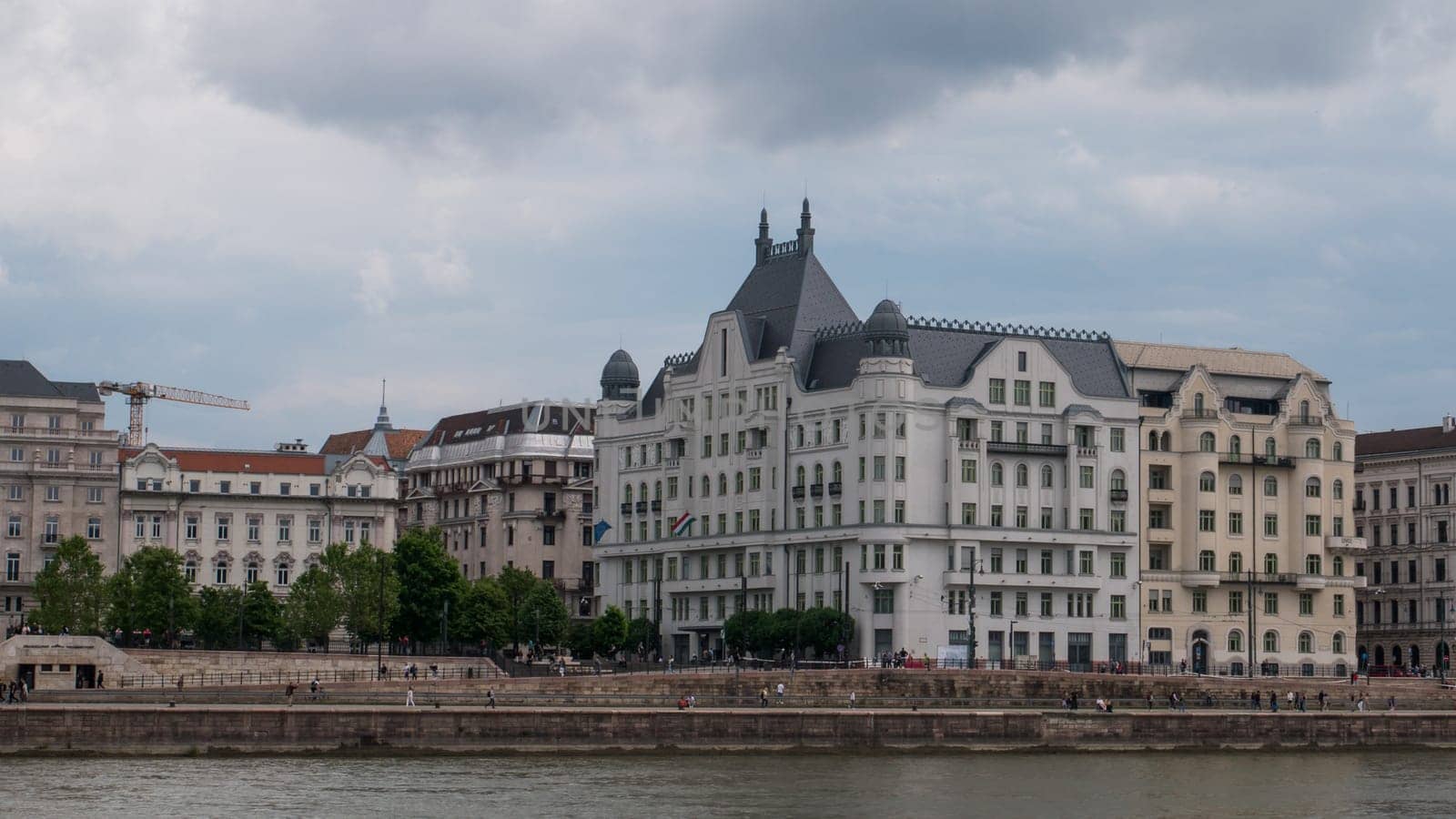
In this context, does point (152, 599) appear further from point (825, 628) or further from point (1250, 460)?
point (1250, 460)

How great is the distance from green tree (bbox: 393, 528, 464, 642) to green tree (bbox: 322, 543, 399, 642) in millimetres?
849

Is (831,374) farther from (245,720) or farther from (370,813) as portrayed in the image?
(370,813)

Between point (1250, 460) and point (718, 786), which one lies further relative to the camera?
point (1250, 460)

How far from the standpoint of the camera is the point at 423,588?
17675cm

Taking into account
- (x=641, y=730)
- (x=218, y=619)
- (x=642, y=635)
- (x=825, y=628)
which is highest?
(x=218, y=619)

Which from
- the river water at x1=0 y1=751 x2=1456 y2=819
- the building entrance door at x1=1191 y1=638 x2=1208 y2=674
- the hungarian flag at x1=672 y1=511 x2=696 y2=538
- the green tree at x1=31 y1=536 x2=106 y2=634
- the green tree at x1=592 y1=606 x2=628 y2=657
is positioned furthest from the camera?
the hungarian flag at x1=672 y1=511 x2=696 y2=538

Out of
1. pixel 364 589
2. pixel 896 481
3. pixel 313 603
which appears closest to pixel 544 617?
pixel 364 589

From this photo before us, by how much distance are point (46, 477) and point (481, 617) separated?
115ft

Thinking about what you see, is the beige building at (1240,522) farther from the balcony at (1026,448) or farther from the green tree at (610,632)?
the green tree at (610,632)

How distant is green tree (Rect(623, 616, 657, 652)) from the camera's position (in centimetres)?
17712

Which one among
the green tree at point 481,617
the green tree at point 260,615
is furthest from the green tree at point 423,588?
the green tree at point 260,615

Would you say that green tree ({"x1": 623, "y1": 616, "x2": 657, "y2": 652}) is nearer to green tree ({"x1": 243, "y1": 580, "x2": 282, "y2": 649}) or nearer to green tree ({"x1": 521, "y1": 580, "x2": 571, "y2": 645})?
green tree ({"x1": 521, "y1": 580, "x2": 571, "y2": 645})

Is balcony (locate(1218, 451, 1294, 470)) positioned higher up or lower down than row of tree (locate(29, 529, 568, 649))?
higher up

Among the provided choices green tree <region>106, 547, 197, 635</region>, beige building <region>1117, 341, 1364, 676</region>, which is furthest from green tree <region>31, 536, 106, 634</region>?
beige building <region>1117, 341, 1364, 676</region>
